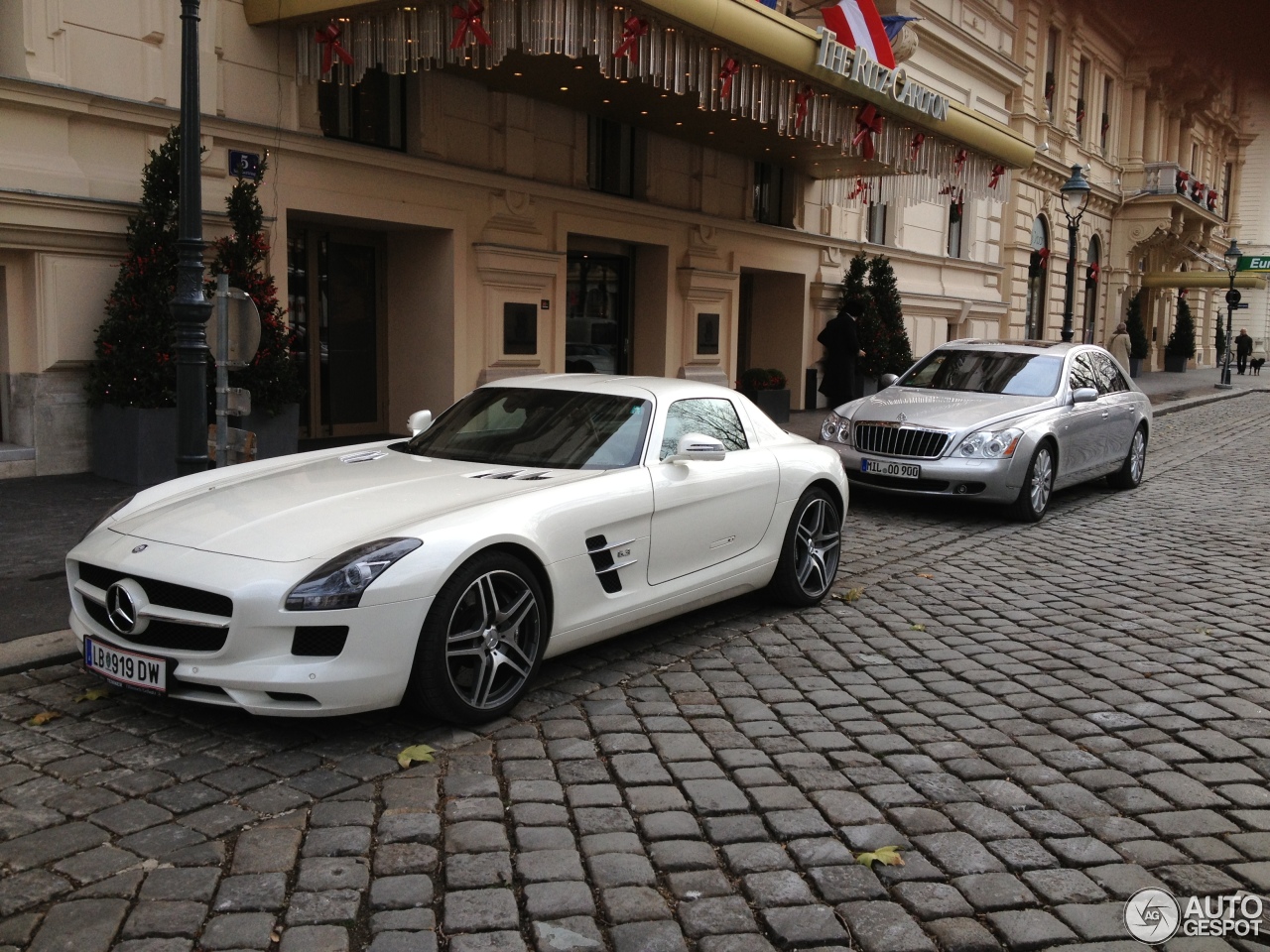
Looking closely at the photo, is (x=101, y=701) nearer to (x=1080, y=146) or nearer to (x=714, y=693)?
(x=714, y=693)

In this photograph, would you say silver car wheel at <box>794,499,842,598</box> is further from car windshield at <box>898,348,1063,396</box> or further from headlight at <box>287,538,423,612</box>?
car windshield at <box>898,348,1063,396</box>

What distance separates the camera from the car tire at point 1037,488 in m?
9.96

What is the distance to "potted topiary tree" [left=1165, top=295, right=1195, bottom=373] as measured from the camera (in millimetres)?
40906

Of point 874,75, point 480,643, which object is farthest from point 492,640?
point 874,75

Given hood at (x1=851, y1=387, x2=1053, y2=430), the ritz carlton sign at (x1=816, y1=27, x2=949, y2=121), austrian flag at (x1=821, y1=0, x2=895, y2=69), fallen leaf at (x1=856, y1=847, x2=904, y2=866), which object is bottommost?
fallen leaf at (x1=856, y1=847, x2=904, y2=866)

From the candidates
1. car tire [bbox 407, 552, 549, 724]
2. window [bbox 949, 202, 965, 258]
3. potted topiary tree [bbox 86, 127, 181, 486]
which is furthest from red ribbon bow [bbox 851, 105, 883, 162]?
car tire [bbox 407, 552, 549, 724]

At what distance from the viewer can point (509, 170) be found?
13750 millimetres

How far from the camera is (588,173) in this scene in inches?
605

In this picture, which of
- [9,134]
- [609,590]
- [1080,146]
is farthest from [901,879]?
[1080,146]

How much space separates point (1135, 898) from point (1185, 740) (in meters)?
1.57

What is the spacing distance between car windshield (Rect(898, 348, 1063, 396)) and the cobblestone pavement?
4892 mm

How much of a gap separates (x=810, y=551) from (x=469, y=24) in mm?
5833

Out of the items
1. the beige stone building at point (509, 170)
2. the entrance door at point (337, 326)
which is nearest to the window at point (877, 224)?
the beige stone building at point (509, 170)

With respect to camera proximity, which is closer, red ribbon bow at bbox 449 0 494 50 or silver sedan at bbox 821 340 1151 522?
red ribbon bow at bbox 449 0 494 50
